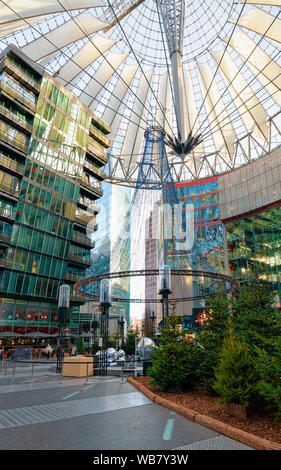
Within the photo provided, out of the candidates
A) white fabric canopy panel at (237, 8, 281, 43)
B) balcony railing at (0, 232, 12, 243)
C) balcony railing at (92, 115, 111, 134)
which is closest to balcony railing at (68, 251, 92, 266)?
balcony railing at (0, 232, 12, 243)

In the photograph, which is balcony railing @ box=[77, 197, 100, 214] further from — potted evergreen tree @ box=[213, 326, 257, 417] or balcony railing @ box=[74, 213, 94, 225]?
potted evergreen tree @ box=[213, 326, 257, 417]

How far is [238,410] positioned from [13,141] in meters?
40.8

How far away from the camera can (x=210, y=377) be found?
980 centimetres

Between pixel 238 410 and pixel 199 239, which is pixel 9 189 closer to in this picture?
pixel 199 239

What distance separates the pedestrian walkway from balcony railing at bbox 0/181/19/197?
3227cm

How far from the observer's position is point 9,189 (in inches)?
1534

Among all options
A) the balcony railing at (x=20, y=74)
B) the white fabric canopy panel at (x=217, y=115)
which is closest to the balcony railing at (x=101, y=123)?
the balcony railing at (x=20, y=74)

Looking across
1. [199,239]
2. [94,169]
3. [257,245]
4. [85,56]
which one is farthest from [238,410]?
[199,239]

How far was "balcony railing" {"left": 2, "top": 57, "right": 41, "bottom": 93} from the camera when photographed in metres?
37.9

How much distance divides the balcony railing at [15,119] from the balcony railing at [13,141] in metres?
1.87

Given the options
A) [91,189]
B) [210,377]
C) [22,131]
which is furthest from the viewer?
[91,189]
